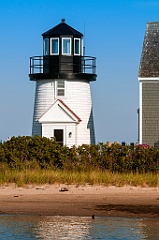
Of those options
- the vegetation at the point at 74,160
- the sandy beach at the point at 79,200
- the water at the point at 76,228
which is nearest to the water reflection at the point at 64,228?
the water at the point at 76,228

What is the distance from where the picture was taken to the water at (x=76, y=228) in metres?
14.8

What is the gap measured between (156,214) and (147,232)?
1700 millimetres

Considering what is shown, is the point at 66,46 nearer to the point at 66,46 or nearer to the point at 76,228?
the point at 66,46

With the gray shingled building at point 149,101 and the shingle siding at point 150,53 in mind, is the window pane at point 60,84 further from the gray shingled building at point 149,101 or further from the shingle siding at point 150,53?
the gray shingled building at point 149,101

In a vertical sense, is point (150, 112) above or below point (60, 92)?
below

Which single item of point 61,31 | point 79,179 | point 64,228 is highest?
point 61,31

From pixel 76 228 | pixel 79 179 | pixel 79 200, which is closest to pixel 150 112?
pixel 79 179

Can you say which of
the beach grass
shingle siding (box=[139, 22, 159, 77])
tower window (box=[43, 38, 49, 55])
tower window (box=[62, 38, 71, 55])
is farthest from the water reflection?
tower window (box=[43, 38, 49, 55])

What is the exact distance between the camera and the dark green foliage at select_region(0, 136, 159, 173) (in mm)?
23078

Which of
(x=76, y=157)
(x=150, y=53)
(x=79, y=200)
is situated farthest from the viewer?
(x=150, y=53)

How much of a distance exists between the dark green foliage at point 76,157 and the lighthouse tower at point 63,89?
13.8 metres

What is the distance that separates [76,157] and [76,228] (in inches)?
311

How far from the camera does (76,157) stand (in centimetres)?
2328

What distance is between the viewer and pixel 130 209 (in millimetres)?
17297
